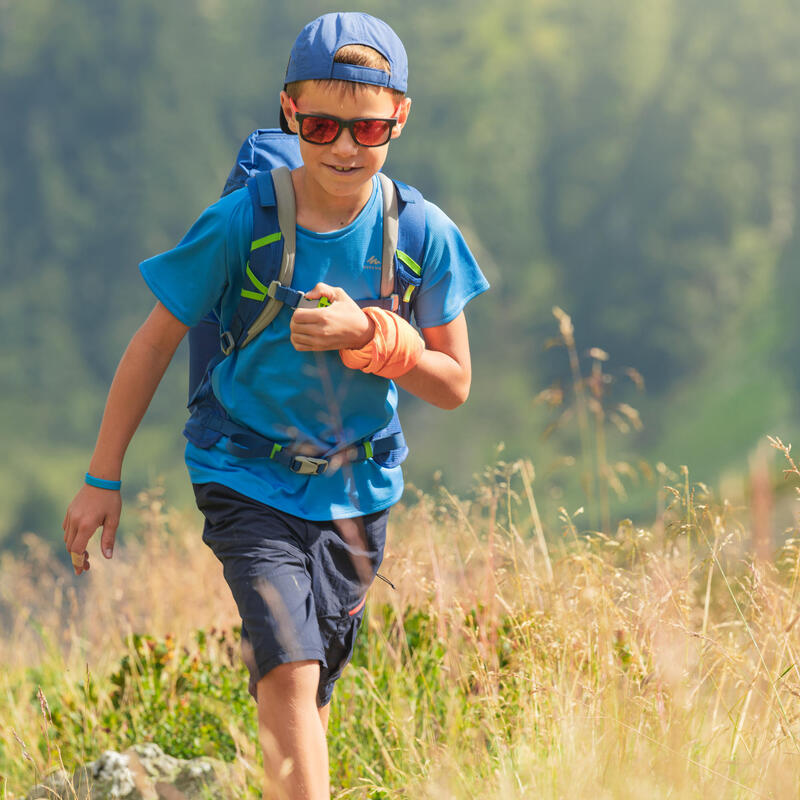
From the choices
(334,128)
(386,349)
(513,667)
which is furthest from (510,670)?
(334,128)

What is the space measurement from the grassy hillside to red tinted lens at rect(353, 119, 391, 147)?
100 centimetres

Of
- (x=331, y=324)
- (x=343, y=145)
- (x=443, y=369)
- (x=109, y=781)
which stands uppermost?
(x=343, y=145)

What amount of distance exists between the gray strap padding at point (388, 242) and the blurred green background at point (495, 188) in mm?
45995

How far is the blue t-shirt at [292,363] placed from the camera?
232cm

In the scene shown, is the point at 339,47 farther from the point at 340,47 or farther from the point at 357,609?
the point at 357,609

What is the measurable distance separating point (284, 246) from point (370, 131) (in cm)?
32

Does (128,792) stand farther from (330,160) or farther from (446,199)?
(446,199)

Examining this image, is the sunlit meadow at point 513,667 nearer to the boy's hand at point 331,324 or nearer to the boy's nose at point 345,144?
the boy's hand at point 331,324

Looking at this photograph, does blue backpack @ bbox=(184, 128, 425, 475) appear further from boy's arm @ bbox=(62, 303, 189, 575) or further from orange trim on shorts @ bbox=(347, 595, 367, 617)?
orange trim on shorts @ bbox=(347, 595, 367, 617)

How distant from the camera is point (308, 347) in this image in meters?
2.24

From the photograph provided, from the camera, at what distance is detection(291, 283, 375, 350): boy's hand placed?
218cm

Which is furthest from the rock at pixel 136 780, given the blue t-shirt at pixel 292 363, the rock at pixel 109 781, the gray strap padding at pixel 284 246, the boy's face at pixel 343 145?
the boy's face at pixel 343 145

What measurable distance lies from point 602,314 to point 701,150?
12895 millimetres

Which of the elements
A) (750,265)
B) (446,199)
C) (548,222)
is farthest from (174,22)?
(750,265)
